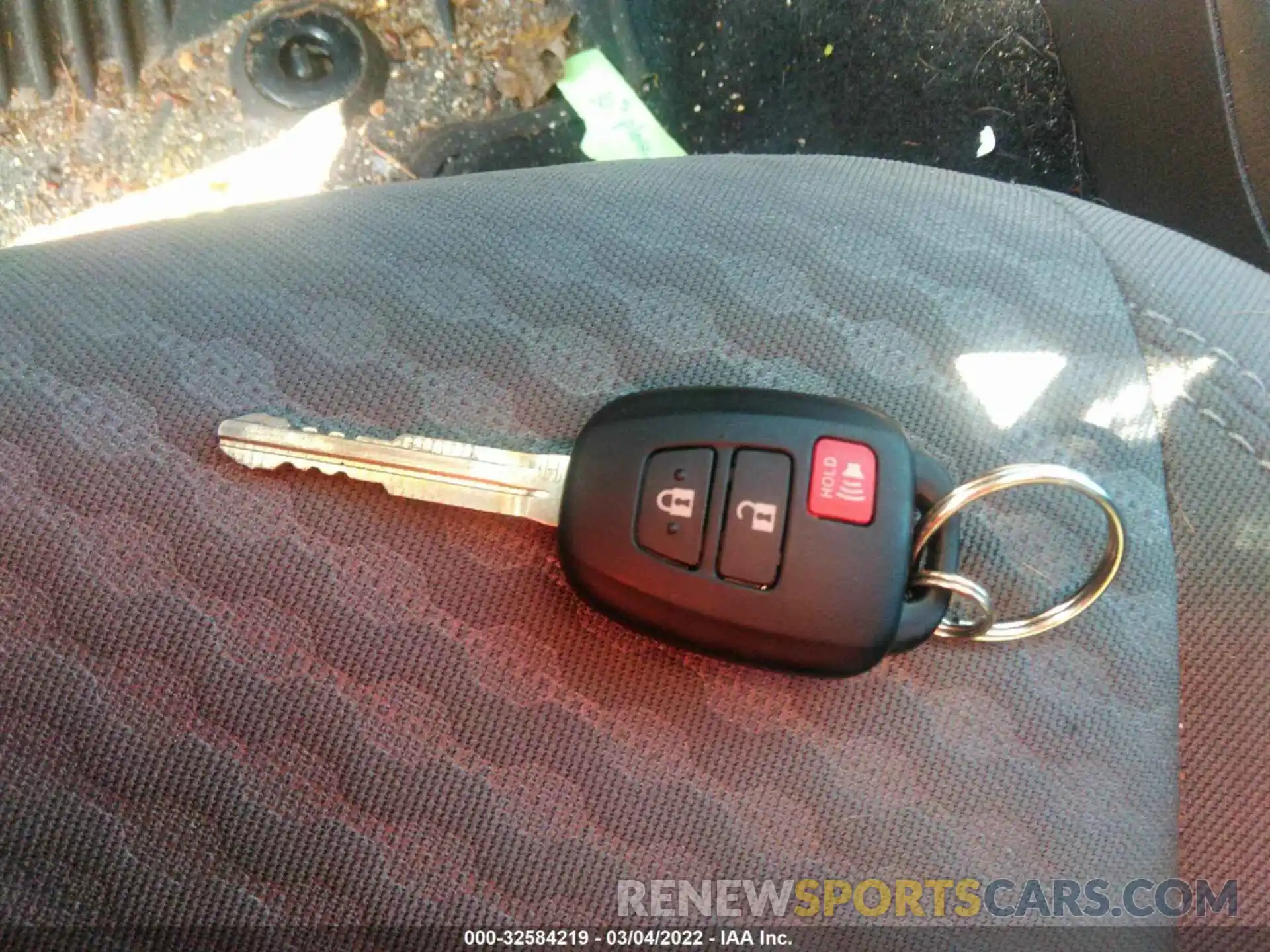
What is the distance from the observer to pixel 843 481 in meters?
0.50

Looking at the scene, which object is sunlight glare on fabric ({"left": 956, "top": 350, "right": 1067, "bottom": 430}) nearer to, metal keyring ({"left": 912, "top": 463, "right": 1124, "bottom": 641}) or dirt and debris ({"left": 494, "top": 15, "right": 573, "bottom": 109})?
metal keyring ({"left": 912, "top": 463, "right": 1124, "bottom": 641})

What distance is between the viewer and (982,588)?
0.53m

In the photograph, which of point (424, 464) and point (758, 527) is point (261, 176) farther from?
point (758, 527)

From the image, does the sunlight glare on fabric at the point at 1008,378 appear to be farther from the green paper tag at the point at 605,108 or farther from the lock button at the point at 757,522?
the green paper tag at the point at 605,108

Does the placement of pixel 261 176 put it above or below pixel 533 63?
below

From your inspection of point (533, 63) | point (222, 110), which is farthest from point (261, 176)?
point (533, 63)

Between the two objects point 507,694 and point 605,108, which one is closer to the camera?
point 507,694

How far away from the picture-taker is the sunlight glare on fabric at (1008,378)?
1.92ft

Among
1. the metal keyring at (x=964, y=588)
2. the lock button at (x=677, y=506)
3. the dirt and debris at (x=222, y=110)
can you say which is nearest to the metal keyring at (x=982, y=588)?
the metal keyring at (x=964, y=588)

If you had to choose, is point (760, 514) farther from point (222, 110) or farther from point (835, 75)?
point (222, 110)

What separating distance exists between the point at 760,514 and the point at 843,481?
1.8 inches

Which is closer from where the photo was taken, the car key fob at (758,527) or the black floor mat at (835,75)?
the car key fob at (758,527)

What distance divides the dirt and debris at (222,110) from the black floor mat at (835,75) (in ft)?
0.51

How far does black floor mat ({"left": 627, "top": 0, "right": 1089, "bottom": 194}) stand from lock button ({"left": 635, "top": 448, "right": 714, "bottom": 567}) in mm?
755
